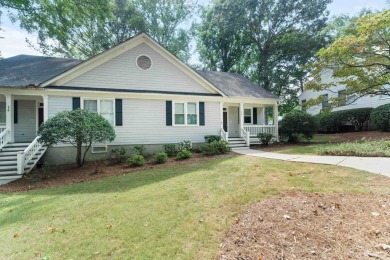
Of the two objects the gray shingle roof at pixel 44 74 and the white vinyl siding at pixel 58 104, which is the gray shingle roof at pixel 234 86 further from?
the white vinyl siding at pixel 58 104

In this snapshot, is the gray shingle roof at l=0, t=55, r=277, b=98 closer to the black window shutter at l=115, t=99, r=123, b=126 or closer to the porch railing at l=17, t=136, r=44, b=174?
the porch railing at l=17, t=136, r=44, b=174

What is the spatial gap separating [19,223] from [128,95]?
8.83 m

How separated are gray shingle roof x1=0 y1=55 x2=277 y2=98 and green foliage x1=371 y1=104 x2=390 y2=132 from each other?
22.9ft

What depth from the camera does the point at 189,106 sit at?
1434cm

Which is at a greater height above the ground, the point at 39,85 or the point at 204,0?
the point at 204,0

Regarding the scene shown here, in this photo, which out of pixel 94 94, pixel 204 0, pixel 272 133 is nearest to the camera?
pixel 94 94

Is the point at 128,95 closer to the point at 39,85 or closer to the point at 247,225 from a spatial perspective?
the point at 39,85

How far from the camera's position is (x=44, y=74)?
41.5 feet

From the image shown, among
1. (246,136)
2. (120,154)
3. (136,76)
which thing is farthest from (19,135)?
(246,136)

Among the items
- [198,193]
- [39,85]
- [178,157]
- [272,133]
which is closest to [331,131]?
[272,133]

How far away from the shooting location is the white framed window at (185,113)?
14.0m

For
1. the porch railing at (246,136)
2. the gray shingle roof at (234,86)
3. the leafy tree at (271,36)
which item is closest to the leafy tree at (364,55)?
the gray shingle roof at (234,86)

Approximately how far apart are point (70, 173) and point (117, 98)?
465cm

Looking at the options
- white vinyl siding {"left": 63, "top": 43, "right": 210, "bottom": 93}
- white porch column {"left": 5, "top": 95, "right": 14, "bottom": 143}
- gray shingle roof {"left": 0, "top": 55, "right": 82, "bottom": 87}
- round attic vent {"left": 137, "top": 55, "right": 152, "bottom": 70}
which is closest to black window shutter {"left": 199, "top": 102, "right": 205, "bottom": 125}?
white vinyl siding {"left": 63, "top": 43, "right": 210, "bottom": 93}
